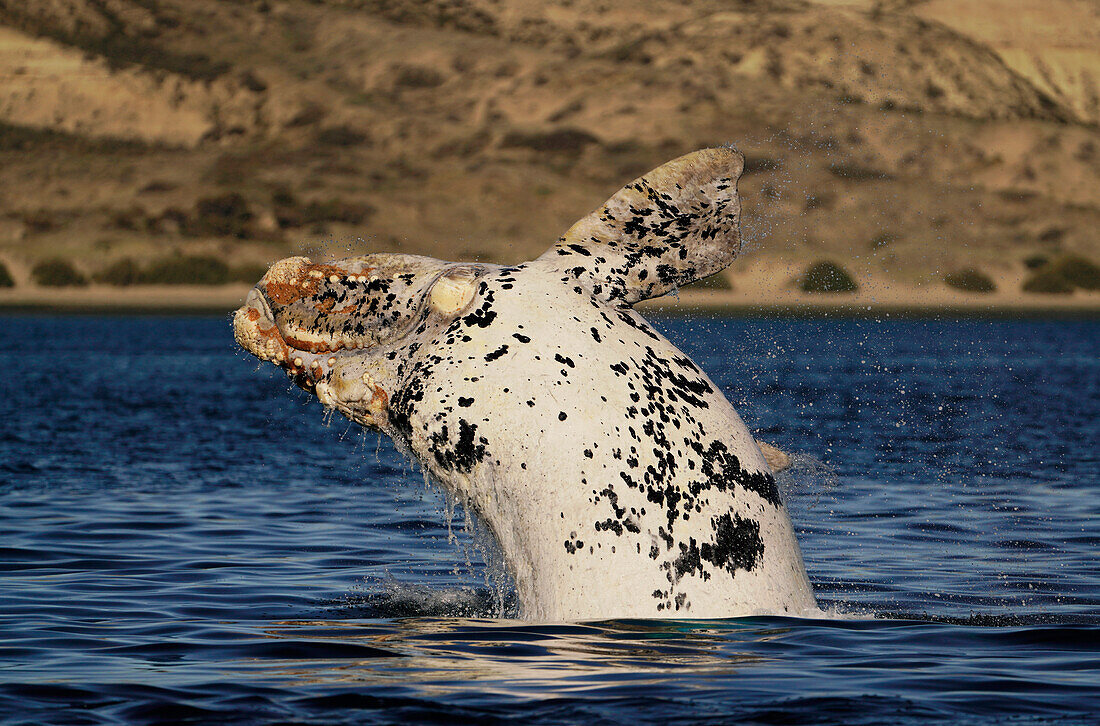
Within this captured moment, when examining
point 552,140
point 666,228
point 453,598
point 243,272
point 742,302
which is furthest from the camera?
point 742,302

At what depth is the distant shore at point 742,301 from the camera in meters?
162

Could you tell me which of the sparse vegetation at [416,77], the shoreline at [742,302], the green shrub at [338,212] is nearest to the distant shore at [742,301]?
the shoreline at [742,302]

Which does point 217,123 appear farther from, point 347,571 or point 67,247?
point 347,571

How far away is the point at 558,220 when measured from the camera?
15838 centimetres

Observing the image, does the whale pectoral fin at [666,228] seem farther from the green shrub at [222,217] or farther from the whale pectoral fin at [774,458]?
the green shrub at [222,217]

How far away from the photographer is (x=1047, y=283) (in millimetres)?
167250

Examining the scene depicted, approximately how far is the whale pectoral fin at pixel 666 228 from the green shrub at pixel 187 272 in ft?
552

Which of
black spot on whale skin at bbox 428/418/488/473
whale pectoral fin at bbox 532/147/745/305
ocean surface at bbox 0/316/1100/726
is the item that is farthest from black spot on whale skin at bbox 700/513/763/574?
whale pectoral fin at bbox 532/147/745/305

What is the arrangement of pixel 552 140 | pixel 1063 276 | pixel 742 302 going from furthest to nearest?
pixel 742 302 → pixel 552 140 → pixel 1063 276

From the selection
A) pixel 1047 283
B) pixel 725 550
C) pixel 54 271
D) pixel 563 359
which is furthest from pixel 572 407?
pixel 54 271

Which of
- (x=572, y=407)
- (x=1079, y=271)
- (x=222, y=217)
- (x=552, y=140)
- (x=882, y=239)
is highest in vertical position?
(x=552, y=140)

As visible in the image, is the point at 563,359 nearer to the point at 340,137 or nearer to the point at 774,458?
the point at 774,458

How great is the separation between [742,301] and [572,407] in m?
171

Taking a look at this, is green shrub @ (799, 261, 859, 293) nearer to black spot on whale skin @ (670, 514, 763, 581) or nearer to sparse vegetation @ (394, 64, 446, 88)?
sparse vegetation @ (394, 64, 446, 88)
